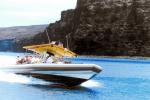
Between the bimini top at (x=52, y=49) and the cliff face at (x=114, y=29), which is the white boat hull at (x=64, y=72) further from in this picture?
the cliff face at (x=114, y=29)

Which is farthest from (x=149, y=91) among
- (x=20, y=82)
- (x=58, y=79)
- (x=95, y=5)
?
(x=95, y=5)

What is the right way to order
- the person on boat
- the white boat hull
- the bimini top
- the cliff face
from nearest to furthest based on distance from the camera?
the white boat hull
the person on boat
the bimini top
the cliff face

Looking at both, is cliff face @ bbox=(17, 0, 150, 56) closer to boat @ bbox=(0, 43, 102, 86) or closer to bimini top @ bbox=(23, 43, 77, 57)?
bimini top @ bbox=(23, 43, 77, 57)

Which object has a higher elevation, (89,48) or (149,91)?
(149,91)

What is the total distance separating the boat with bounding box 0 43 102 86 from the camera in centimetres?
3381

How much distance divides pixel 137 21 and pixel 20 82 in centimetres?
11564

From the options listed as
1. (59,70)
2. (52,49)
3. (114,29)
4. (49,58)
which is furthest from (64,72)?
(114,29)

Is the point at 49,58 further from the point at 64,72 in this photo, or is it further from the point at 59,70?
the point at 64,72

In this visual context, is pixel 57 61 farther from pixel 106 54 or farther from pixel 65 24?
pixel 65 24

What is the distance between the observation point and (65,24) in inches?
7800

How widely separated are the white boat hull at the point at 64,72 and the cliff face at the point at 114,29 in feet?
358

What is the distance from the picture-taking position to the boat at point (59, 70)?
33812mm

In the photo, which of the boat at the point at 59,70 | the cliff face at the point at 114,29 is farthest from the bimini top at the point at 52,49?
the cliff face at the point at 114,29

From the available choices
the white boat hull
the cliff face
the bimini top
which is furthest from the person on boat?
the cliff face
